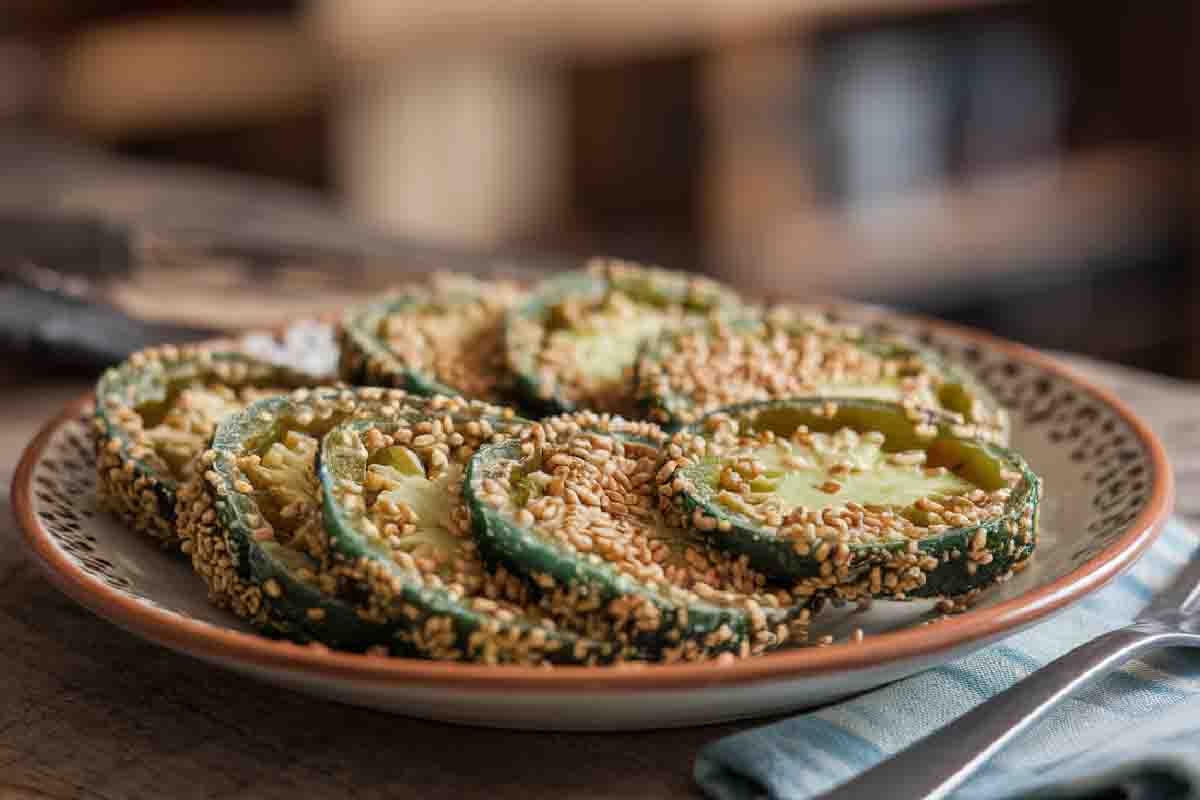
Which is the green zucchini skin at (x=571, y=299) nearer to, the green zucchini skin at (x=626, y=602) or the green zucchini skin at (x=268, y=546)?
the green zucchini skin at (x=268, y=546)

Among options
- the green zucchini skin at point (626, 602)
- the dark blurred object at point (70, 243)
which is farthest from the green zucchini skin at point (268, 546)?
the dark blurred object at point (70, 243)

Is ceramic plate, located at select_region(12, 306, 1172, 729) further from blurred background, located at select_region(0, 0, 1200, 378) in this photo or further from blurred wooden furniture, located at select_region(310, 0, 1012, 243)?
blurred background, located at select_region(0, 0, 1200, 378)

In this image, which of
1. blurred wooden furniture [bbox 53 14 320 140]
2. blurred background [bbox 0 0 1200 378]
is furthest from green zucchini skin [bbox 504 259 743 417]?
blurred wooden furniture [bbox 53 14 320 140]

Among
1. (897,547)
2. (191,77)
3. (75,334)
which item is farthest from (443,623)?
(191,77)

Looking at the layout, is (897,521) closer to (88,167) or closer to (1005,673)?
(1005,673)

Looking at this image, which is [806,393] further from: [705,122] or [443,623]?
[705,122]
